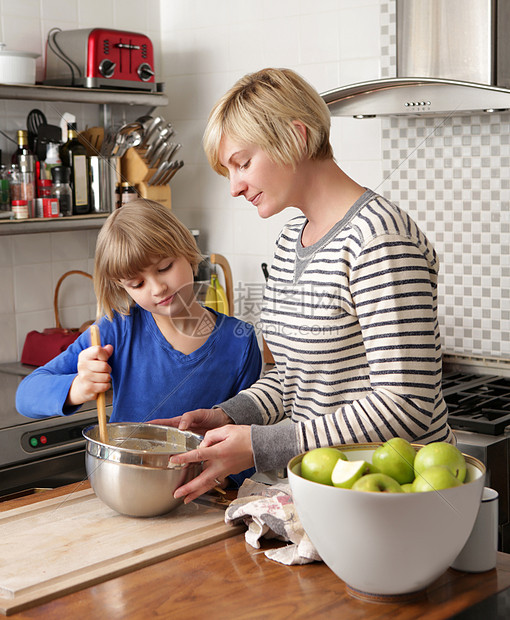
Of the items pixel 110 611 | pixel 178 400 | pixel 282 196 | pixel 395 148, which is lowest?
pixel 110 611

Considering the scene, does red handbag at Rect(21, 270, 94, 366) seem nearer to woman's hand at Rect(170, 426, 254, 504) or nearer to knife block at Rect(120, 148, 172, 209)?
knife block at Rect(120, 148, 172, 209)

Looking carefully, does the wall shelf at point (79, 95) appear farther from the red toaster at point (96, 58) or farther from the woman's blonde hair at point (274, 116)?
the woman's blonde hair at point (274, 116)

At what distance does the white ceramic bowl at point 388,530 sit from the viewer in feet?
2.70

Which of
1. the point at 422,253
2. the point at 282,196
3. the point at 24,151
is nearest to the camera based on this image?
the point at 422,253

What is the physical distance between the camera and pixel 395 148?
239 cm

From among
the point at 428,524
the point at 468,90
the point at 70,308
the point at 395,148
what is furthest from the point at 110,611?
the point at 70,308

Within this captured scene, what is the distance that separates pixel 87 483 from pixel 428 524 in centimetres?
66

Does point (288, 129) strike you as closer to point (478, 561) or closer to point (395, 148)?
point (478, 561)

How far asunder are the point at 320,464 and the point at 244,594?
0.58 feet

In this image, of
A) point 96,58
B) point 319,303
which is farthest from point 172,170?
point 319,303

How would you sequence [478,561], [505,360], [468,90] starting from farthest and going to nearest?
1. [505,360]
2. [468,90]
3. [478,561]

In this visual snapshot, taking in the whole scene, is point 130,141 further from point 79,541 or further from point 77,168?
point 79,541

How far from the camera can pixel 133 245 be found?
1.41 meters

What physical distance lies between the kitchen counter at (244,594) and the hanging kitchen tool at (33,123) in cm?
187
